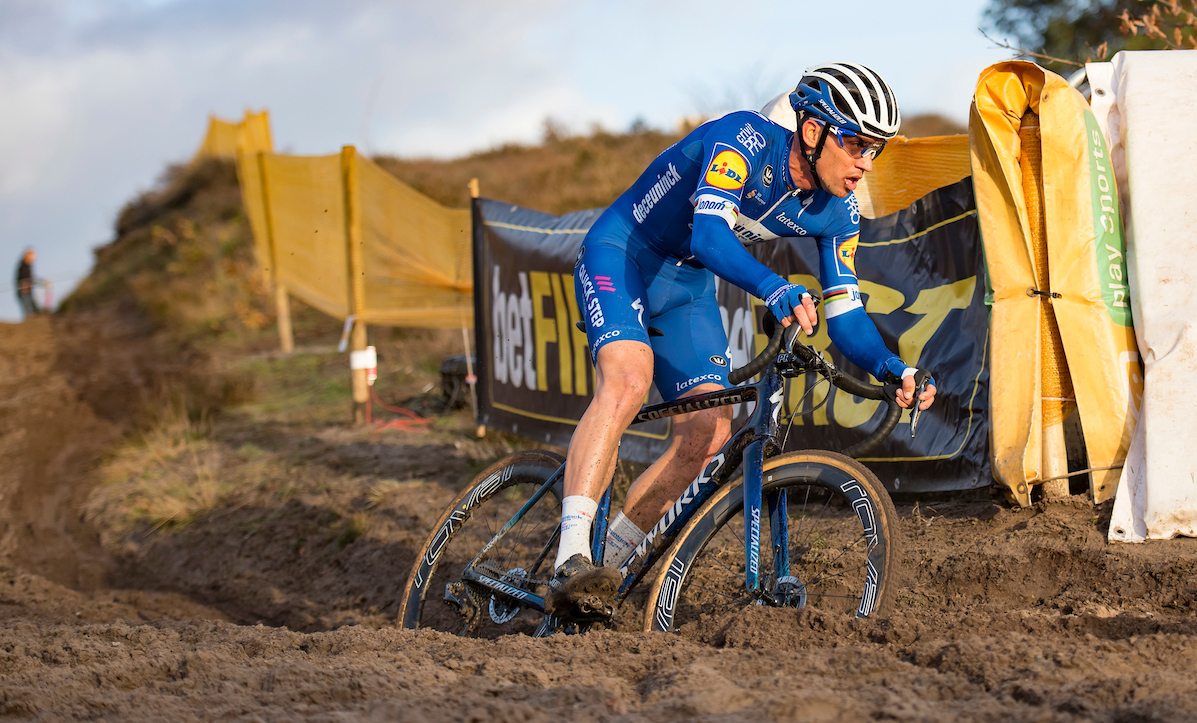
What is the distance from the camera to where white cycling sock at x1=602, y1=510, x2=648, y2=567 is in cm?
341

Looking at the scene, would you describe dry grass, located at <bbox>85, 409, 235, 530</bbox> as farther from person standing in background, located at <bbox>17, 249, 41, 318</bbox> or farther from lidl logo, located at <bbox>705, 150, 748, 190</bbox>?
person standing in background, located at <bbox>17, 249, 41, 318</bbox>

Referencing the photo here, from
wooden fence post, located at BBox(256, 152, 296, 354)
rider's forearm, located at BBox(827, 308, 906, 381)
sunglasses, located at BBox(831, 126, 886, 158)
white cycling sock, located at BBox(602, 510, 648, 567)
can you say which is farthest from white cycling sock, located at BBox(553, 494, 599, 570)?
wooden fence post, located at BBox(256, 152, 296, 354)

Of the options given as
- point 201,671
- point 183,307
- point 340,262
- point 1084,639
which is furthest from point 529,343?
point 183,307

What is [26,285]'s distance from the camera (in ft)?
77.6

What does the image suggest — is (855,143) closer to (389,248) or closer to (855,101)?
(855,101)

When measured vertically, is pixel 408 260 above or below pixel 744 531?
above

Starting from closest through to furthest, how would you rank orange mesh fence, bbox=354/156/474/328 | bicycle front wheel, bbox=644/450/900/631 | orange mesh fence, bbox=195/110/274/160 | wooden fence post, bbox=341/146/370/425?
bicycle front wheel, bbox=644/450/900/631 → wooden fence post, bbox=341/146/370/425 → orange mesh fence, bbox=354/156/474/328 → orange mesh fence, bbox=195/110/274/160

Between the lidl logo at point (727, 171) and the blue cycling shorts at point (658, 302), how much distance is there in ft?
1.65

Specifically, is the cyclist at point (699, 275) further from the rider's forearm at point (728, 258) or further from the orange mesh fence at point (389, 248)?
the orange mesh fence at point (389, 248)

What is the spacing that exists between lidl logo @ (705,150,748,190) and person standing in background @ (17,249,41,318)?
83.1 feet

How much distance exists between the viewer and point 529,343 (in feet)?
23.6

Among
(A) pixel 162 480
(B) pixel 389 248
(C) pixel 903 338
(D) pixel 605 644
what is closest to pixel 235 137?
(B) pixel 389 248

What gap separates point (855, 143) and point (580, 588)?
69.1 inches

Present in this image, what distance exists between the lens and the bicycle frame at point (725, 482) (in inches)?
119
